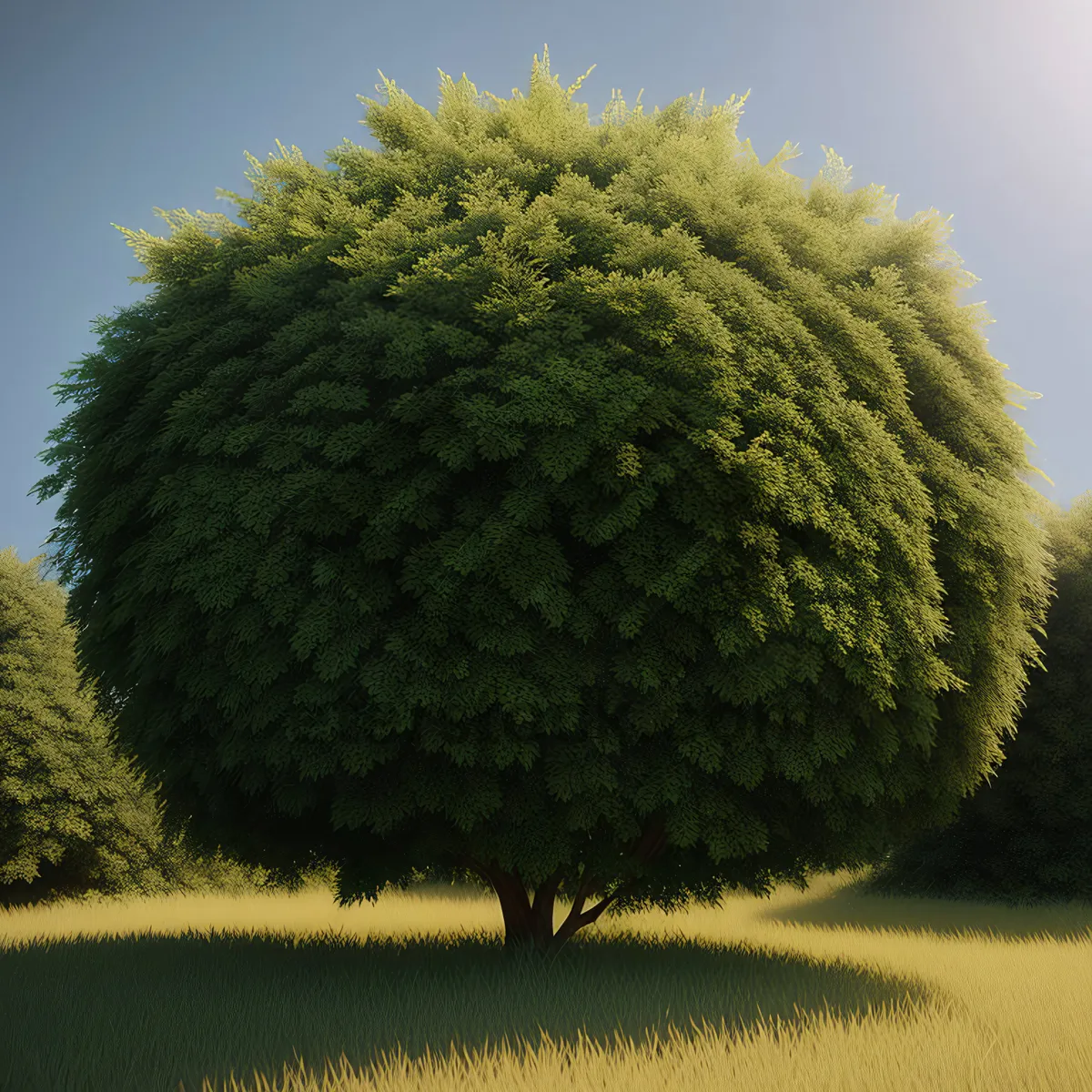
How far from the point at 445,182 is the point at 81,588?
6608 mm

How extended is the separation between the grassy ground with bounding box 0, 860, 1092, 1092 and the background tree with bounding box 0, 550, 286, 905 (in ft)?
17.4

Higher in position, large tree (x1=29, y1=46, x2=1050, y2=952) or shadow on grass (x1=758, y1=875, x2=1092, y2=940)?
large tree (x1=29, y1=46, x2=1050, y2=952)

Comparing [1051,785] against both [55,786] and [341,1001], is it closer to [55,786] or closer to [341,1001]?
[341,1001]

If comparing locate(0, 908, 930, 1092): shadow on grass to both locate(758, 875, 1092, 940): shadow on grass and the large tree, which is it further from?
locate(758, 875, 1092, 940): shadow on grass

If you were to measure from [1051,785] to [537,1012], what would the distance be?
17802 millimetres

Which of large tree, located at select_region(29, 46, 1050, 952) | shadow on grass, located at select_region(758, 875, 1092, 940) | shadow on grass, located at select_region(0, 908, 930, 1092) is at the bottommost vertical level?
shadow on grass, located at select_region(758, 875, 1092, 940)

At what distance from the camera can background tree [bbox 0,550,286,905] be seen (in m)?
21.6

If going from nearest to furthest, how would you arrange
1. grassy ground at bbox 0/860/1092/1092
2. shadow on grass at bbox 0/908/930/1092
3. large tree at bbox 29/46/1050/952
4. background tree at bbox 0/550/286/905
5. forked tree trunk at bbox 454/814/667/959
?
grassy ground at bbox 0/860/1092/1092 < shadow on grass at bbox 0/908/930/1092 < large tree at bbox 29/46/1050/952 < forked tree trunk at bbox 454/814/667/959 < background tree at bbox 0/550/286/905

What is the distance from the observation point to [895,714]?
1016 cm

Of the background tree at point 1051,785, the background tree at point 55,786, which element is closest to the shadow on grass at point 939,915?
the background tree at point 1051,785

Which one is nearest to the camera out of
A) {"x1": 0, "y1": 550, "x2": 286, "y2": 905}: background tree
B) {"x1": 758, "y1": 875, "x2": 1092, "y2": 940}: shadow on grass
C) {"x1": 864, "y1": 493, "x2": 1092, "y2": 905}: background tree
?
{"x1": 758, "y1": 875, "x2": 1092, "y2": 940}: shadow on grass

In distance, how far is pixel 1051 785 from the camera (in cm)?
2250

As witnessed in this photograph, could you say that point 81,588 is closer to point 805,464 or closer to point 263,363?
point 263,363

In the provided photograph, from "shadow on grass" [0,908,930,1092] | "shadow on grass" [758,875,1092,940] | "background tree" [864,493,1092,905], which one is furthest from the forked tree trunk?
"background tree" [864,493,1092,905]
